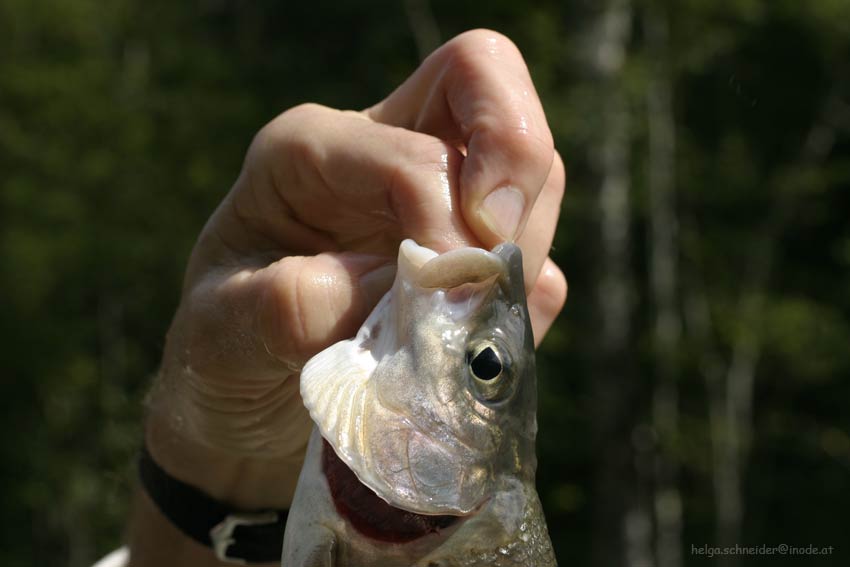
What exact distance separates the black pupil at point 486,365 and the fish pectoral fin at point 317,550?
337mm

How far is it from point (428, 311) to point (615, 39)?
37.8 feet

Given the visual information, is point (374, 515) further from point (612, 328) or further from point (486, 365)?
point (612, 328)

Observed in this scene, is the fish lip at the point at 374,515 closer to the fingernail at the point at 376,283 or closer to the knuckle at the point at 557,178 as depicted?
the fingernail at the point at 376,283

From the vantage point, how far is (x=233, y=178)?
1588 centimetres

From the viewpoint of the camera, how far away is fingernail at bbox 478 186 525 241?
1768 mm

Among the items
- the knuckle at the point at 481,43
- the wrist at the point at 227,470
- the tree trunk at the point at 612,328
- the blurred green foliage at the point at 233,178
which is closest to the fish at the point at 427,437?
the knuckle at the point at 481,43

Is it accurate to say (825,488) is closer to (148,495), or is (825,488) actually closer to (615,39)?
(615,39)

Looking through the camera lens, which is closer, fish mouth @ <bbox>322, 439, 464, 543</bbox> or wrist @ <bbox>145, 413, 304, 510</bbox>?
fish mouth @ <bbox>322, 439, 464, 543</bbox>

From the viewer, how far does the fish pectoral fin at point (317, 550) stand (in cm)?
157

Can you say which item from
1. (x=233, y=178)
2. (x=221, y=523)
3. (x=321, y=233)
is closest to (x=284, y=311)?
(x=321, y=233)

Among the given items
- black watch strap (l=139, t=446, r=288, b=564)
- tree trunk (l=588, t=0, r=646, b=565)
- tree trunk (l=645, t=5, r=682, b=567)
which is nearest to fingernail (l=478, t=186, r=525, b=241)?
black watch strap (l=139, t=446, r=288, b=564)

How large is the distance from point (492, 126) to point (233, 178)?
47.4ft

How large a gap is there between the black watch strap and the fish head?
917 mm

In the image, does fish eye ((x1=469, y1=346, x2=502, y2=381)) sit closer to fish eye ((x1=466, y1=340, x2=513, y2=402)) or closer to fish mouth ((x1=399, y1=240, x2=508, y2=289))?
fish eye ((x1=466, y1=340, x2=513, y2=402))
